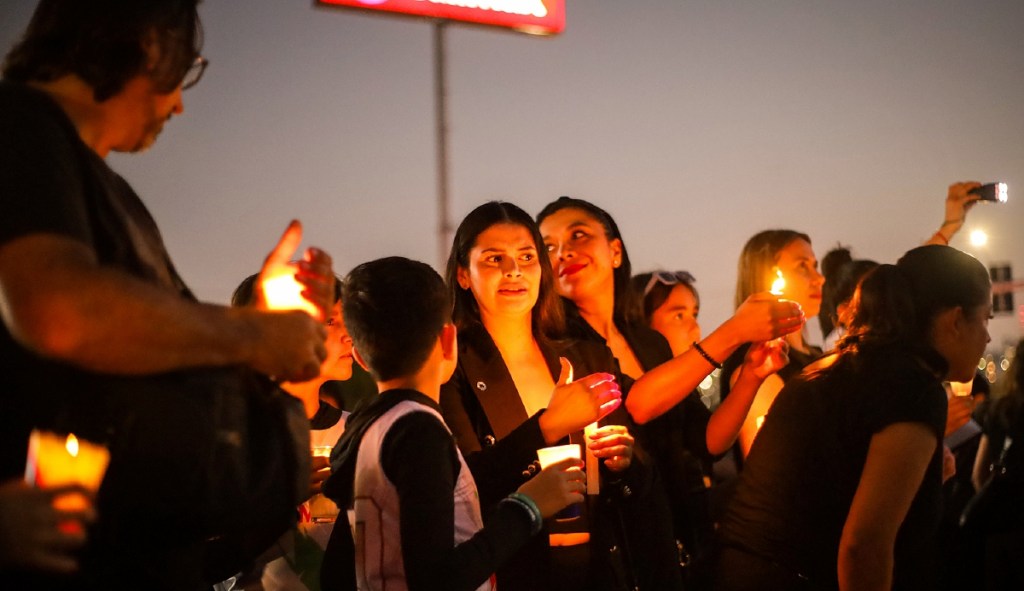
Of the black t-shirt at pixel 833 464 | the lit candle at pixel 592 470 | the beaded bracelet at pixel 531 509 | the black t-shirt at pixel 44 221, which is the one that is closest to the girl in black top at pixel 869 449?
the black t-shirt at pixel 833 464

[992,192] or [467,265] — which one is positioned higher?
[992,192]

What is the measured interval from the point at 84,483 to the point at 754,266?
475 cm

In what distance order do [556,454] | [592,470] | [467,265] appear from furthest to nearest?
[467,265], [592,470], [556,454]

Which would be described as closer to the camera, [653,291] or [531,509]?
[531,509]

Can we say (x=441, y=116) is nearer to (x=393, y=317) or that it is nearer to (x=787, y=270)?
(x=787, y=270)

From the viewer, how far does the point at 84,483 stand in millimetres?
1378

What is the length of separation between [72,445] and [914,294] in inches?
115

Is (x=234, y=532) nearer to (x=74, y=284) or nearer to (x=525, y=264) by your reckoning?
(x=74, y=284)

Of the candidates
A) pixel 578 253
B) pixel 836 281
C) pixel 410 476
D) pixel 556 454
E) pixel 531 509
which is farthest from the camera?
pixel 836 281

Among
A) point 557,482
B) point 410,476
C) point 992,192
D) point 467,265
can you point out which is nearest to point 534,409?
point 467,265

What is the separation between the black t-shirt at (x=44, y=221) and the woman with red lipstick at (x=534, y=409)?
70.6 inches

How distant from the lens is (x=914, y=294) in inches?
129

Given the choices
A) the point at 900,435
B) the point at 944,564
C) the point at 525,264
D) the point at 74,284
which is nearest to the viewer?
the point at 74,284

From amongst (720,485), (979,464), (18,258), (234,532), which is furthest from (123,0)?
(979,464)
